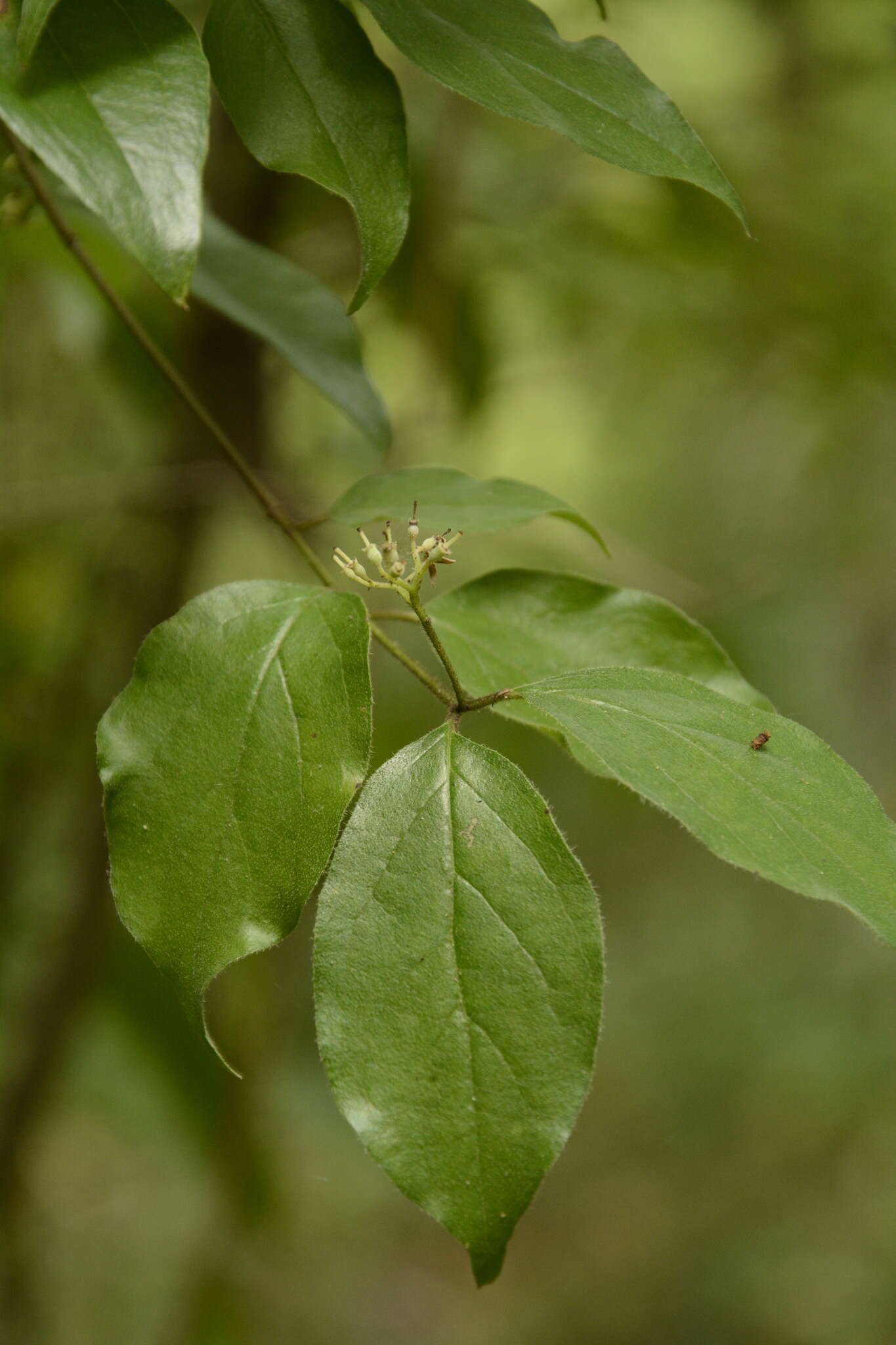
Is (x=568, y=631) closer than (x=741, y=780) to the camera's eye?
No

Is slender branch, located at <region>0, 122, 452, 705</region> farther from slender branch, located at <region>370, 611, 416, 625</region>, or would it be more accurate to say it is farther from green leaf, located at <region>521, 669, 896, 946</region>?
green leaf, located at <region>521, 669, 896, 946</region>

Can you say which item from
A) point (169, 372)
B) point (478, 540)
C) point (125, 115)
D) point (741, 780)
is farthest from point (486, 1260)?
point (478, 540)

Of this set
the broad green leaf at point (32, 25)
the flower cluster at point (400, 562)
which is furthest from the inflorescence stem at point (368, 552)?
the broad green leaf at point (32, 25)

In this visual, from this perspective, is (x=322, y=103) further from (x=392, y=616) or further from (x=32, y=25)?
(x=392, y=616)

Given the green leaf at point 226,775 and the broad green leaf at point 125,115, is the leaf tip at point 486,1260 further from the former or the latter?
the broad green leaf at point 125,115

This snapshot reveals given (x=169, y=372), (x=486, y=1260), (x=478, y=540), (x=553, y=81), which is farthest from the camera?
(x=478, y=540)

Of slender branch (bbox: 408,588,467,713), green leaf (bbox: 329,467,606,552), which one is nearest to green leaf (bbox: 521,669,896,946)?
slender branch (bbox: 408,588,467,713)
